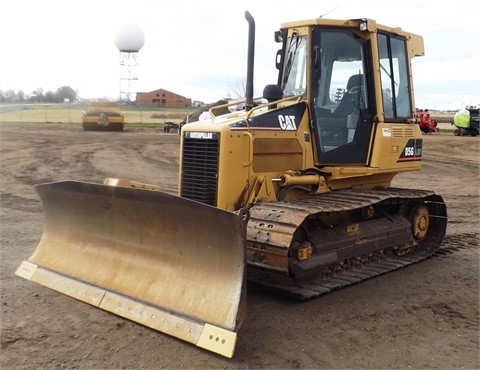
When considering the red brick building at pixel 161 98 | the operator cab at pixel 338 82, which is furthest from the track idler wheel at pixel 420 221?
the red brick building at pixel 161 98

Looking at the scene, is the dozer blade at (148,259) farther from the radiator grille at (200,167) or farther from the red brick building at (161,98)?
the red brick building at (161,98)

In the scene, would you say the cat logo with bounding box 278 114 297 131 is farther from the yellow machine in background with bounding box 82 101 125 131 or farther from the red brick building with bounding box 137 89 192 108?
the red brick building with bounding box 137 89 192 108

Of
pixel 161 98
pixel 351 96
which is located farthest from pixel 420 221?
pixel 161 98

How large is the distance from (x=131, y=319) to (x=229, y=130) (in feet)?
7.01

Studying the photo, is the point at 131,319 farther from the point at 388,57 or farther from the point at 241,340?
the point at 388,57

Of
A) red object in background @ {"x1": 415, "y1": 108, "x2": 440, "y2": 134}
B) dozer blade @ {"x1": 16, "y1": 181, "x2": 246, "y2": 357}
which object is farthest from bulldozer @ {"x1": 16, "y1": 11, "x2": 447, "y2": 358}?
red object in background @ {"x1": 415, "y1": 108, "x2": 440, "y2": 134}

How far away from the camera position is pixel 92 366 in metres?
4.14

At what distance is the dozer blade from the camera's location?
4555mm

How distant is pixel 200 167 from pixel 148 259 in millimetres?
1227

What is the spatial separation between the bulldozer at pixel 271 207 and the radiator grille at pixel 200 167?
1cm

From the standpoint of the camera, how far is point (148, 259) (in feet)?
17.5

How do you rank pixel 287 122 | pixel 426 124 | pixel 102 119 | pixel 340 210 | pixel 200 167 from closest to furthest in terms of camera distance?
1. pixel 340 210
2. pixel 200 167
3. pixel 287 122
4. pixel 426 124
5. pixel 102 119

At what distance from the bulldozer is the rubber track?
22 mm

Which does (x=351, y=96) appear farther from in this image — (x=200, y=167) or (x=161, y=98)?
(x=161, y=98)
